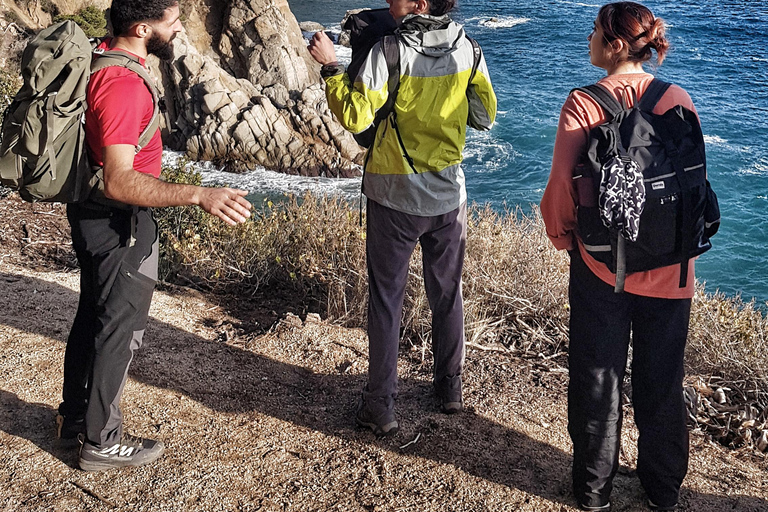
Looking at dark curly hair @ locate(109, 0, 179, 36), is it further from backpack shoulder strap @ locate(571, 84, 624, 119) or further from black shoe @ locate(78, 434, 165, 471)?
black shoe @ locate(78, 434, 165, 471)

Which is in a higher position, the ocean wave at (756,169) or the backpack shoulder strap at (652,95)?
the backpack shoulder strap at (652,95)

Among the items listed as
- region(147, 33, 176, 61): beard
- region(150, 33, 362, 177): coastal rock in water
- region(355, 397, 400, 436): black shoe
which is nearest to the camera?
region(147, 33, 176, 61): beard

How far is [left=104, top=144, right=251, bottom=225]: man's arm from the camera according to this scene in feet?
8.52

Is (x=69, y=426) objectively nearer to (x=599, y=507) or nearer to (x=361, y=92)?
(x=361, y=92)

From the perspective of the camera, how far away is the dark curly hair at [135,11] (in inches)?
107

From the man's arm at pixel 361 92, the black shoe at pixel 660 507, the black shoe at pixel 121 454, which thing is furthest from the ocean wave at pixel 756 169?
the black shoe at pixel 121 454

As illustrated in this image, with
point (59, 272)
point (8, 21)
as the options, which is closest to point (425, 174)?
point (59, 272)

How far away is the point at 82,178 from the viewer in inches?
109

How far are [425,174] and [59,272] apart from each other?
3.72 meters

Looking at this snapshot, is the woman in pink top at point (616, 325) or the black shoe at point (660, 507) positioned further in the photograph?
the black shoe at point (660, 507)

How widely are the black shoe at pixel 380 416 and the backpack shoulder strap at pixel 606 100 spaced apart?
68.7 inches

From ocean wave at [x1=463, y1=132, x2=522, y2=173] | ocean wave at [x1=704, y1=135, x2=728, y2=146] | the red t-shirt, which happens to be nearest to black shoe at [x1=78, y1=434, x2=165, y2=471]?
the red t-shirt

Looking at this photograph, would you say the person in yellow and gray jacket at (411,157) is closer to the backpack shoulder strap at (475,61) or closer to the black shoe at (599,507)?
the backpack shoulder strap at (475,61)

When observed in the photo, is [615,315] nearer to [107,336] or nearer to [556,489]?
[556,489]
